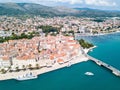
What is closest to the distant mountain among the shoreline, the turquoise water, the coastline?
the coastline

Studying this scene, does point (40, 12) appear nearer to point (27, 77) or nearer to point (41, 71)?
point (41, 71)

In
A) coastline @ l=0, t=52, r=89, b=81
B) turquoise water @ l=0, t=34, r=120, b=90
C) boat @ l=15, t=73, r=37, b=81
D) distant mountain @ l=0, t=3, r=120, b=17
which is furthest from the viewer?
distant mountain @ l=0, t=3, r=120, b=17

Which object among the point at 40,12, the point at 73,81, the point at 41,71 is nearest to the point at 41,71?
the point at 41,71

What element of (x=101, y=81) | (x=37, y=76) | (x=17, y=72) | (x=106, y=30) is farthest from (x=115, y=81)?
(x=106, y=30)

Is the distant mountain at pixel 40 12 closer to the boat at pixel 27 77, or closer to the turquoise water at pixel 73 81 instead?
the turquoise water at pixel 73 81

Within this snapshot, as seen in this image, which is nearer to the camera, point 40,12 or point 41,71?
point 41,71

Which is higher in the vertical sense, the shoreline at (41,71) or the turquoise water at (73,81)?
the shoreline at (41,71)

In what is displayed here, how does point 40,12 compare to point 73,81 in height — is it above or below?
above

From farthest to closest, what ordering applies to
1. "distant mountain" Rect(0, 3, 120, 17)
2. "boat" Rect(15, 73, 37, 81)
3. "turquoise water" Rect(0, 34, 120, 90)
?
"distant mountain" Rect(0, 3, 120, 17) → "boat" Rect(15, 73, 37, 81) → "turquoise water" Rect(0, 34, 120, 90)

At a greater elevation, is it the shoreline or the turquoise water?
the shoreline

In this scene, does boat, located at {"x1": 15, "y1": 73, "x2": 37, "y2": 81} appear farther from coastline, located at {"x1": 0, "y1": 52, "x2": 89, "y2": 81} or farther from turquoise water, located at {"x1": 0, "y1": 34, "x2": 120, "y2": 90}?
coastline, located at {"x1": 0, "y1": 52, "x2": 89, "y2": 81}

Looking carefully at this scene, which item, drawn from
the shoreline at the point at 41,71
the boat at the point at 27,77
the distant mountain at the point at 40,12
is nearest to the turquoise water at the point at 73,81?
the boat at the point at 27,77

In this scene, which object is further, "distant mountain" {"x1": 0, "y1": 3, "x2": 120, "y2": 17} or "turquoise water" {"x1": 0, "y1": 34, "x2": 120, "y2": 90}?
"distant mountain" {"x1": 0, "y1": 3, "x2": 120, "y2": 17}
